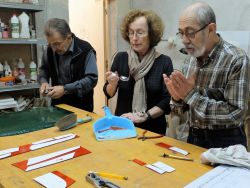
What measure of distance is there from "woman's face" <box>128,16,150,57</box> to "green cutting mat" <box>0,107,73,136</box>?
0.68 meters

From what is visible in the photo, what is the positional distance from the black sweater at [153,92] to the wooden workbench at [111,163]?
40 cm

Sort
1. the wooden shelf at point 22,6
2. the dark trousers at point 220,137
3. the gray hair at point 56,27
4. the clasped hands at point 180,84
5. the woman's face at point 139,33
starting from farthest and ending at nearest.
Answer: the wooden shelf at point 22,6 < the gray hair at point 56,27 < the woman's face at point 139,33 < the dark trousers at point 220,137 < the clasped hands at point 180,84

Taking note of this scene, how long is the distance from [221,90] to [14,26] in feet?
6.86

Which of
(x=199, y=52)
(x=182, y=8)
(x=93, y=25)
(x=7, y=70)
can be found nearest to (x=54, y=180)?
(x=199, y=52)

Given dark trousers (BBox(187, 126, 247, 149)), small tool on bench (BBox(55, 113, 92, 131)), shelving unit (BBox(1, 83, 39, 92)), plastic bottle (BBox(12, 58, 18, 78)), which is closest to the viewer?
dark trousers (BBox(187, 126, 247, 149))

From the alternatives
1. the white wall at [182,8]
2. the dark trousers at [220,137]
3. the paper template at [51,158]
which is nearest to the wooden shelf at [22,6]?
the white wall at [182,8]

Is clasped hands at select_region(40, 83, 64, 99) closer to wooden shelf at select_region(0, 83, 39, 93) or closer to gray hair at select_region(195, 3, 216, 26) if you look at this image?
wooden shelf at select_region(0, 83, 39, 93)

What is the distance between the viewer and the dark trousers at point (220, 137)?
4.33ft

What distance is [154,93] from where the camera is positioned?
1.77 metres

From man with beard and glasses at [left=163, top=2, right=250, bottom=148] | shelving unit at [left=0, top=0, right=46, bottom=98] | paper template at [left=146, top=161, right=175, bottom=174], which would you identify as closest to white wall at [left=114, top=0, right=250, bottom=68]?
shelving unit at [left=0, top=0, right=46, bottom=98]

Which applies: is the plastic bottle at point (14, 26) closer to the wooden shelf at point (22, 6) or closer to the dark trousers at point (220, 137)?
the wooden shelf at point (22, 6)

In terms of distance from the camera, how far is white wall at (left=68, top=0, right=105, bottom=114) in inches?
155

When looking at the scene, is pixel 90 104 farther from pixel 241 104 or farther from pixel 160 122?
pixel 241 104

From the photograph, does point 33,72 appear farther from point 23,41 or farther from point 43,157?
point 43,157
